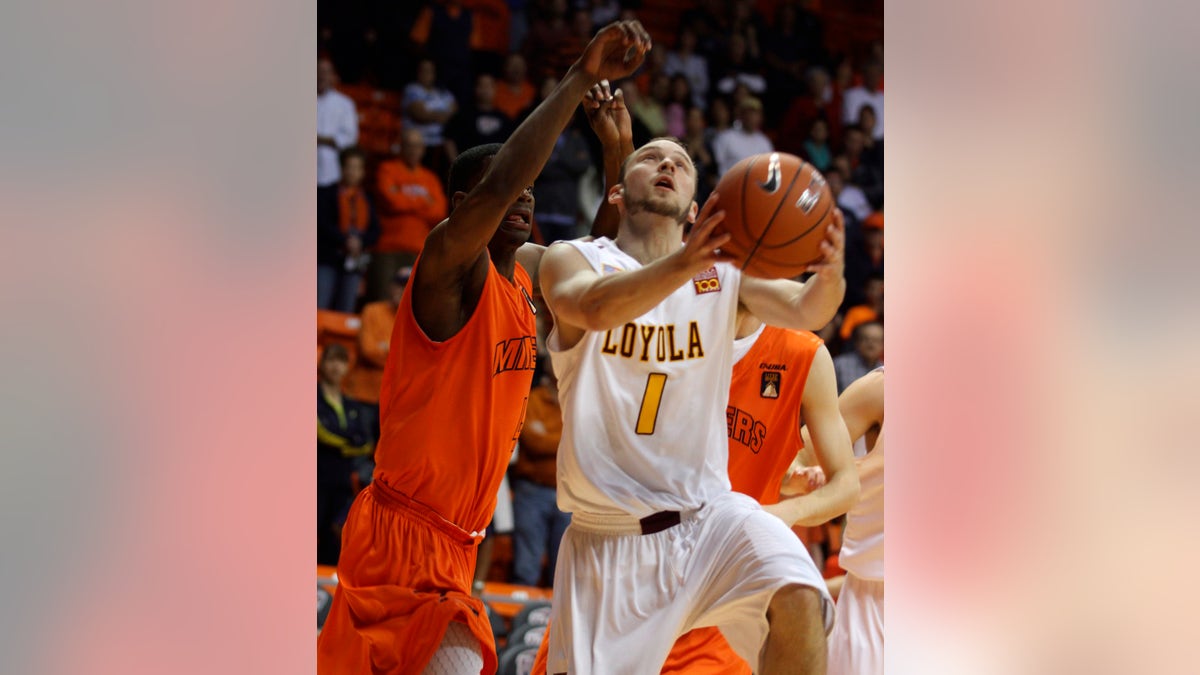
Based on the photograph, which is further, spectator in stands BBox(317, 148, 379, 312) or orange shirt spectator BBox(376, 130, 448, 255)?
orange shirt spectator BBox(376, 130, 448, 255)

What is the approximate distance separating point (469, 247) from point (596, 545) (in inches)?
36.3

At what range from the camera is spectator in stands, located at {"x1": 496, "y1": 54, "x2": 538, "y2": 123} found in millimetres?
6223

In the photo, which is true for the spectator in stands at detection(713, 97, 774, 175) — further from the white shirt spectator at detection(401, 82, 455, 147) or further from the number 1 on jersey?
the number 1 on jersey

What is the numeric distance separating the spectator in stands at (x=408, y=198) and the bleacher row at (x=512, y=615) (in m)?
1.65

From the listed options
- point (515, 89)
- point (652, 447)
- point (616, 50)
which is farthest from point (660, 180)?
point (515, 89)

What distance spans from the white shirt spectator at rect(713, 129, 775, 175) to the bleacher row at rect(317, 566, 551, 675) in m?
2.64

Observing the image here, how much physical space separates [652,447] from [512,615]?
2665mm

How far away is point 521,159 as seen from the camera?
3.49 m

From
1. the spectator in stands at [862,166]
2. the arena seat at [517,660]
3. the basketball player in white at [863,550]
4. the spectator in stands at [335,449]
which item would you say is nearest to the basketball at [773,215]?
the basketball player in white at [863,550]

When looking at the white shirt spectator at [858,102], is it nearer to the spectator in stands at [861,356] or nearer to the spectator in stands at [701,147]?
the spectator in stands at [701,147]

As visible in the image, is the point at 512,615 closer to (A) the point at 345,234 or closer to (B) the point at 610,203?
(A) the point at 345,234

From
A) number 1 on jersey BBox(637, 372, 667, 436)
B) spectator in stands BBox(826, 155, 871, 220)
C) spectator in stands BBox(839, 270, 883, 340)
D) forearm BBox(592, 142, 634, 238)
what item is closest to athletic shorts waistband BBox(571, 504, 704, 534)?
number 1 on jersey BBox(637, 372, 667, 436)
